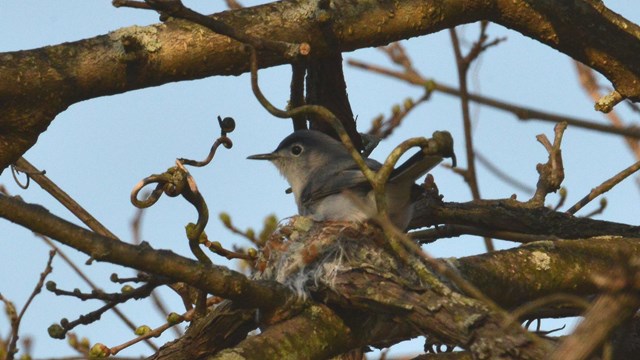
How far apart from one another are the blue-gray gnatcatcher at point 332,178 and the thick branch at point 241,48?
1.96 ft

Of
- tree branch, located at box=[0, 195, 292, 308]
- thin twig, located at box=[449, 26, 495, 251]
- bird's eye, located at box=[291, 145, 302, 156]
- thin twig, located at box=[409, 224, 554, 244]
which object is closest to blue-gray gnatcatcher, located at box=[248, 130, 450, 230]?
bird's eye, located at box=[291, 145, 302, 156]

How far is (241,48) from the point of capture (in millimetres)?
3717

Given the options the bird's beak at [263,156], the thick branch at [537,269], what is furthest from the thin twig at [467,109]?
the bird's beak at [263,156]

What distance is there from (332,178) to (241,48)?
1653 mm

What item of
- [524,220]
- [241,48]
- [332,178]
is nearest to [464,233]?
[524,220]

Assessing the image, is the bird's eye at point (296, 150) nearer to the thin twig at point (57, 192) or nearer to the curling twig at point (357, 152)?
the thin twig at point (57, 192)

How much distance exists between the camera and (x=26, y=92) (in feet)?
11.1

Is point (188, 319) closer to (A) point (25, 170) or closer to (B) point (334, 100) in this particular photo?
(A) point (25, 170)

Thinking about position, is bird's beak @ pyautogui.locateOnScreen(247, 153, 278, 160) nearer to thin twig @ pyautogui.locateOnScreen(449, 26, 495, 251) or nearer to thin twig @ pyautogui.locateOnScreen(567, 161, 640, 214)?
thin twig @ pyautogui.locateOnScreen(449, 26, 495, 251)

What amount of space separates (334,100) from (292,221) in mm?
616

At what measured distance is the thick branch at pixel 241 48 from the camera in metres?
3.44

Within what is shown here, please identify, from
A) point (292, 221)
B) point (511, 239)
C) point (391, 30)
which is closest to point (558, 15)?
point (391, 30)

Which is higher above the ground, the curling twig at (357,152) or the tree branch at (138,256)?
the curling twig at (357,152)

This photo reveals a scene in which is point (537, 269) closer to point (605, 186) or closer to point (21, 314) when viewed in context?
point (605, 186)
